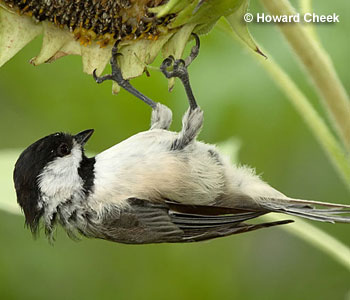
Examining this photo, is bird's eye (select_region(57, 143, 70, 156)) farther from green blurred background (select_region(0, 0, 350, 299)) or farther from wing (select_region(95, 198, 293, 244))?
green blurred background (select_region(0, 0, 350, 299))

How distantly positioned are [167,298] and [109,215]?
5.98 feet

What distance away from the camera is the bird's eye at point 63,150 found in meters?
2.74

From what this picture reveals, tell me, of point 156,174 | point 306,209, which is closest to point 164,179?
point 156,174

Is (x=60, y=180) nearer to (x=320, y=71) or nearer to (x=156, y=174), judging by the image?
(x=156, y=174)

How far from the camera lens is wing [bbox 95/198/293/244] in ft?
8.23

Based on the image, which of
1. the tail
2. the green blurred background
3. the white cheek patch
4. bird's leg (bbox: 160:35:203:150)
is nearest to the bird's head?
the white cheek patch

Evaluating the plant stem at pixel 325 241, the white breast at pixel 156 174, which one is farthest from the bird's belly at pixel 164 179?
the plant stem at pixel 325 241

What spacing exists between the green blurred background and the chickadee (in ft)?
4.49

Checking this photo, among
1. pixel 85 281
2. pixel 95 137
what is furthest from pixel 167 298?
pixel 95 137

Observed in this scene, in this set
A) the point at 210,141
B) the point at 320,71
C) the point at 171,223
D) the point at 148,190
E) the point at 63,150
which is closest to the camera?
the point at 320,71

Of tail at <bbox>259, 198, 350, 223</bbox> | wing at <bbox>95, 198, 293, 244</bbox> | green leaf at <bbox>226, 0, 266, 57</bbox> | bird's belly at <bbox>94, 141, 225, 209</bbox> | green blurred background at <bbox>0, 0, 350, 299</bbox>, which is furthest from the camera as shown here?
green blurred background at <bbox>0, 0, 350, 299</bbox>

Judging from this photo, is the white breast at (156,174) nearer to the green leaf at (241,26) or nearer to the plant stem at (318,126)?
the plant stem at (318,126)

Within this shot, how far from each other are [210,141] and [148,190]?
61.6 inches

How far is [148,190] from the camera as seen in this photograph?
2633 millimetres
